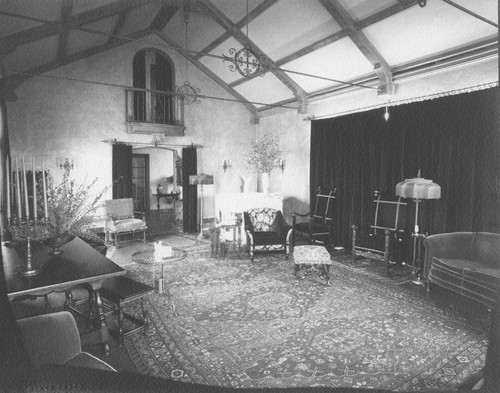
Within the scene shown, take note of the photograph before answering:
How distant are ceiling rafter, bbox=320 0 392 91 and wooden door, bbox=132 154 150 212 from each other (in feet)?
31.0

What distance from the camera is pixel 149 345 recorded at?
3.24m

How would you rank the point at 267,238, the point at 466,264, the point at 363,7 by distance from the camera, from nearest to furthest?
the point at 466,264, the point at 363,7, the point at 267,238

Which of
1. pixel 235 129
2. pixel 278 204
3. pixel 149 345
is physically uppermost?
pixel 235 129

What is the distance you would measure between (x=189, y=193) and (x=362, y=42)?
579 centimetres

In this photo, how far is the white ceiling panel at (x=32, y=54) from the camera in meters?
5.87

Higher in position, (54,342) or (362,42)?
(362,42)

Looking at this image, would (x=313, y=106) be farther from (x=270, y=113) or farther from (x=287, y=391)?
(x=287, y=391)

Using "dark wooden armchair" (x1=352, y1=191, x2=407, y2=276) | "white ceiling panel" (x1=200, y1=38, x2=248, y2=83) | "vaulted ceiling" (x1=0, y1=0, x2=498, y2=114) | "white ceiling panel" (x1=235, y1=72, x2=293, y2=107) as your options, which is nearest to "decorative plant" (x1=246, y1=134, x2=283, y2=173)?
"white ceiling panel" (x1=235, y1=72, x2=293, y2=107)

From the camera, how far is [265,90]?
9109 mm

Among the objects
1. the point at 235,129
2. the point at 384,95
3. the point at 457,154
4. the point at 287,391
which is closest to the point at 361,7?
the point at 384,95

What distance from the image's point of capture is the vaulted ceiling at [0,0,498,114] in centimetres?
488

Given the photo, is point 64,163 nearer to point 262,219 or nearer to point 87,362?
point 262,219

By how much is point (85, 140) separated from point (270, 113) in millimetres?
5068

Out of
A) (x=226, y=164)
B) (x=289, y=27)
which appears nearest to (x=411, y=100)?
(x=289, y=27)
